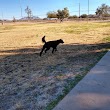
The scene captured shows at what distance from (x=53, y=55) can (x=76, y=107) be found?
218 inches

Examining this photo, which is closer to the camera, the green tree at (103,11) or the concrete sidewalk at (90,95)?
the concrete sidewalk at (90,95)

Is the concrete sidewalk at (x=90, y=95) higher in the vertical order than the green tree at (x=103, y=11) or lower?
lower

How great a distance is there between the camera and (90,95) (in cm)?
455

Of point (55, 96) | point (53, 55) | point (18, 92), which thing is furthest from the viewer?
point (53, 55)

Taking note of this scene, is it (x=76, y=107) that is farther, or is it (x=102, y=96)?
(x=102, y=96)

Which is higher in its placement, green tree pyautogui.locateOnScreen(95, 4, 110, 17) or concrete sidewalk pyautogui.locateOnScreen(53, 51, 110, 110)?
green tree pyautogui.locateOnScreen(95, 4, 110, 17)

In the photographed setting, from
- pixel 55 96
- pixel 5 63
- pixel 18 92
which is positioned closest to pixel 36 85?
pixel 18 92

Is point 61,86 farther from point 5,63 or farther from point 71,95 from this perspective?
point 5,63

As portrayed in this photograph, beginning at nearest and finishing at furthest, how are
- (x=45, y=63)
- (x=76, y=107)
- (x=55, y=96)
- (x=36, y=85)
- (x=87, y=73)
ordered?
(x=76, y=107) → (x=55, y=96) → (x=36, y=85) → (x=87, y=73) → (x=45, y=63)

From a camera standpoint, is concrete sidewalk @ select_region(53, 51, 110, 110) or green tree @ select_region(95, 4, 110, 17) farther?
green tree @ select_region(95, 4, 110, 17)

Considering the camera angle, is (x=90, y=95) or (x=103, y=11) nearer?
(x=90, y=95)

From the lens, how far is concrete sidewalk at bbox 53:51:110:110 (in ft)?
13.4

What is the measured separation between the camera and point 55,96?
478 cm

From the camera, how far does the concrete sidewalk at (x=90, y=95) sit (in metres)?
4.09
